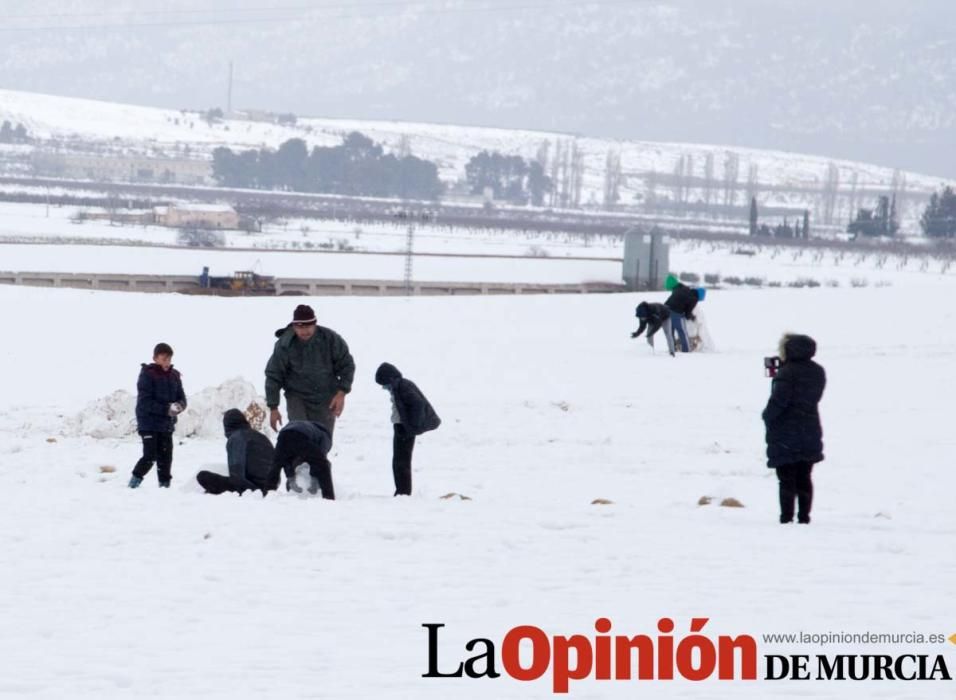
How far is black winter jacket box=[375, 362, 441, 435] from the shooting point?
1234 cm

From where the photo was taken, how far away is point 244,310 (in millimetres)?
38844

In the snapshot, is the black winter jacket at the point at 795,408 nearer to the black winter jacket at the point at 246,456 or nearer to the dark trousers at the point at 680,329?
the black winter jacket at the point at 246,456

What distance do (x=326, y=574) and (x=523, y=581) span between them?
40.3 inches

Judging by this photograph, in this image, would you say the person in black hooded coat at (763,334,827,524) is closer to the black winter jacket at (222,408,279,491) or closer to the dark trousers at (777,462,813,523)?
the dark trousers at (777,462,813,523)

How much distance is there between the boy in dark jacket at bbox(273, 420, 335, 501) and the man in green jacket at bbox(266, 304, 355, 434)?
0.61 metres

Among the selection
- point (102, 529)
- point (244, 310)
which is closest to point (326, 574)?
point (102, 529)

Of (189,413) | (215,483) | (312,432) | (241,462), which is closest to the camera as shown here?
(312,432)

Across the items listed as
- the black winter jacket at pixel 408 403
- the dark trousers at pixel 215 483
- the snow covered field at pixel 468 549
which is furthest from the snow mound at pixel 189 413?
the dark trousers at pixel 215 483

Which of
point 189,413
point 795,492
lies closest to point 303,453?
point 795,492

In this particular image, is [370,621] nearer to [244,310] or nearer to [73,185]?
[244,310]

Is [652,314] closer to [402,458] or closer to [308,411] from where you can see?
[402,458]

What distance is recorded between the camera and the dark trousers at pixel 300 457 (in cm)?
1173

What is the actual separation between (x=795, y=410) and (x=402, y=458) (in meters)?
3.05

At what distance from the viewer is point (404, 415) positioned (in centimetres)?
1250
